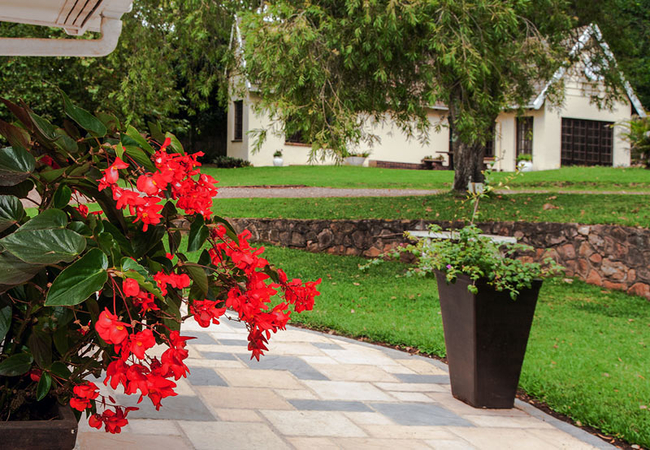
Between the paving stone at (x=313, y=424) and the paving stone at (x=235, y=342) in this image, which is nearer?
the paving stone at (x=313, y=424)

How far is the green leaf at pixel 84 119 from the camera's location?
1640 mm

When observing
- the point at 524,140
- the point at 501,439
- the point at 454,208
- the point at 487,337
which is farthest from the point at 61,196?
the point at 524,140

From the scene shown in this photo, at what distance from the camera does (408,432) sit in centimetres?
351

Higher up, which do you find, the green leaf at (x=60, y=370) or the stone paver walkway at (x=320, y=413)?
the green leaf at (x=60, y=370)

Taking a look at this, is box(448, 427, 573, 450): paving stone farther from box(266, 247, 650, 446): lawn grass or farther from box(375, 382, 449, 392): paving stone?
box(375, 382, 449, 392): paving stone

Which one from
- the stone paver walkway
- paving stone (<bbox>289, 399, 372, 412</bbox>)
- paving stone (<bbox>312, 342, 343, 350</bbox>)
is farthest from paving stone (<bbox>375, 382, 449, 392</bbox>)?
paving stone (<bbox>312, 342, 343, 350</bbox>)

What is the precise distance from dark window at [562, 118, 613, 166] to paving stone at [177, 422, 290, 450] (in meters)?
23.3

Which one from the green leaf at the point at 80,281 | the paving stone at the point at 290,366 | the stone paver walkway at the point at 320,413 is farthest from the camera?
the paving stone at the point at 290,366

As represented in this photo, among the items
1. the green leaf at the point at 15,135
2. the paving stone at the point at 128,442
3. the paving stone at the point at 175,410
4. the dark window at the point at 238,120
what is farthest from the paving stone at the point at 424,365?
the dark window at the point at 238,120

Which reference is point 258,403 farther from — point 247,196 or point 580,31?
point 580,31

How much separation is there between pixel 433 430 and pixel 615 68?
39.9 feet

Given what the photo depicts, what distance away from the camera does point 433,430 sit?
11.7 feet

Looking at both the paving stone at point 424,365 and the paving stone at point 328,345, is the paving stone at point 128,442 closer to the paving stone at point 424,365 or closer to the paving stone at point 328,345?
the paving stone at point 424,365

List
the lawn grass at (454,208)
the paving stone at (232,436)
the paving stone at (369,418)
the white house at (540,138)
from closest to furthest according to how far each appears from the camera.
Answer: the paving stone at (232,436)
the paving stone at (369,418)
the lawn grass at (454,208)
the white house at (540,138)
